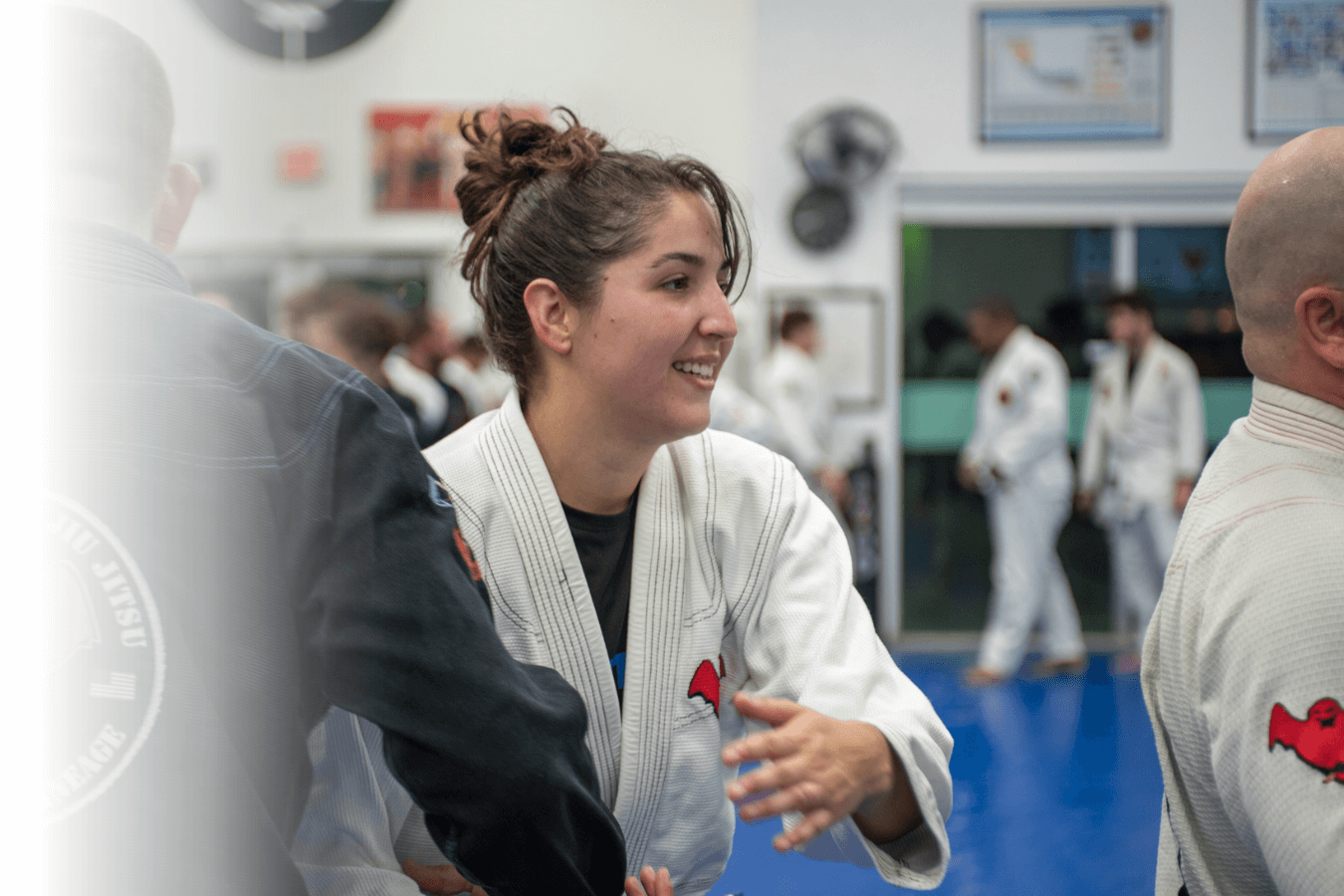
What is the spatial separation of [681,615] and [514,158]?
0.63 meters

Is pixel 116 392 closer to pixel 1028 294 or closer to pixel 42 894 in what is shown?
pixel 42 894

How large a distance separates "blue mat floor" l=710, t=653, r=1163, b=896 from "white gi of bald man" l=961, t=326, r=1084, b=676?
0.32m

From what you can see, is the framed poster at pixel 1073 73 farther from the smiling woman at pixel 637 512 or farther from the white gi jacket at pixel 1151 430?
the smiling woman at pixel 637 512

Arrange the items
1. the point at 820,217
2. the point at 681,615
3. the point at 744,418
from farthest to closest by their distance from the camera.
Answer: the point at 820,217 → the point at 744,418 → the point at 681,615

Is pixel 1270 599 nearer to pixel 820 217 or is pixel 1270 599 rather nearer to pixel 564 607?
pixel 564 607

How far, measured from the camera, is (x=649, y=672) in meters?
1.38

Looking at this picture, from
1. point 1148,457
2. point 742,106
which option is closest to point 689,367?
point 1148,457

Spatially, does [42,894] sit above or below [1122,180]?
below

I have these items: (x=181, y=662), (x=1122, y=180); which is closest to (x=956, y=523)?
(x=1122, y=180)

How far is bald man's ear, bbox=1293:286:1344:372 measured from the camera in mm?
1165

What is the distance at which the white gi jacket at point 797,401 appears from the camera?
5.76 metres

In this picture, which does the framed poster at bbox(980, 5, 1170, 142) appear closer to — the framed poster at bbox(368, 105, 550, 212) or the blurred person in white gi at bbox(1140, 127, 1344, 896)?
the framed poster at bbox(368, 105, 550, 212)

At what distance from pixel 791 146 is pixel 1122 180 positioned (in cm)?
180

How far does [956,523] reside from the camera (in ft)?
20.5
